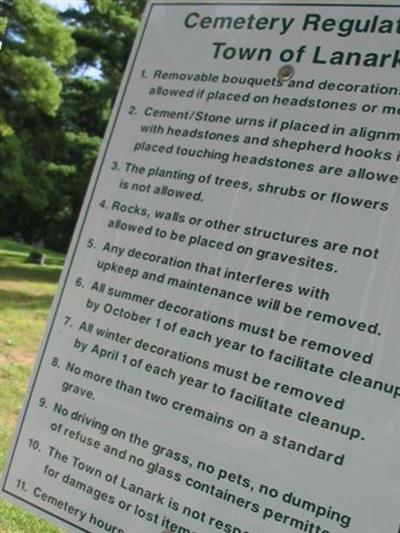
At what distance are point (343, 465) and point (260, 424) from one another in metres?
0.23

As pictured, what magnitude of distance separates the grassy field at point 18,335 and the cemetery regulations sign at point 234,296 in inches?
91.1

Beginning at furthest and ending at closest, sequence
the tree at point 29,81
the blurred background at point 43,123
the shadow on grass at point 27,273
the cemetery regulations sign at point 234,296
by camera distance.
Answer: the shadow on grass at point 27,273 < the tree at point 29,81 < the blurred background at point 43,123 < the cemetery regulations sign at point 234,296

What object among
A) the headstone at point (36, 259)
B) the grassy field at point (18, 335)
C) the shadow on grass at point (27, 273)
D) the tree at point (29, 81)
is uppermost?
the tree at point (29, 81)

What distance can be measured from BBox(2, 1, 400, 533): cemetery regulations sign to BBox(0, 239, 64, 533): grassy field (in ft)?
7.59

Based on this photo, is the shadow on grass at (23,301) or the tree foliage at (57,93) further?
the tree foliage at (57,93)

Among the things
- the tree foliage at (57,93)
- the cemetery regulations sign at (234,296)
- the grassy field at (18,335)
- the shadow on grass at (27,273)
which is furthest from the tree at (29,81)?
the cemetery regulations sign at (234,296)

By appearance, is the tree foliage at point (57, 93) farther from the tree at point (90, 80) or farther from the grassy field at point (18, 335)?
the grassy field at point (18, 335)

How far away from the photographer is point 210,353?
1.99 m

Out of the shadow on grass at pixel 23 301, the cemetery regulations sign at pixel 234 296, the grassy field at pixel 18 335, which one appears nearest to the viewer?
the cemetery regulations sign at pixel 234 296

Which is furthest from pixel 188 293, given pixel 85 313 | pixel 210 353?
pixel 85 313

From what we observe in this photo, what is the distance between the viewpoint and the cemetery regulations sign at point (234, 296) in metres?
1.81

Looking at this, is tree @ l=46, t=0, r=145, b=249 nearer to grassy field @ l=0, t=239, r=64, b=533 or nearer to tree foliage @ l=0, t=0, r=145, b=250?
tree foliage @ l=0, t=0, r=145, b=250

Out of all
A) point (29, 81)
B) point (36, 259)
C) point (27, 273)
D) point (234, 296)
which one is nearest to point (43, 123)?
point (36, 259)

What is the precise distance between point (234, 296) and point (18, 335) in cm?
893
